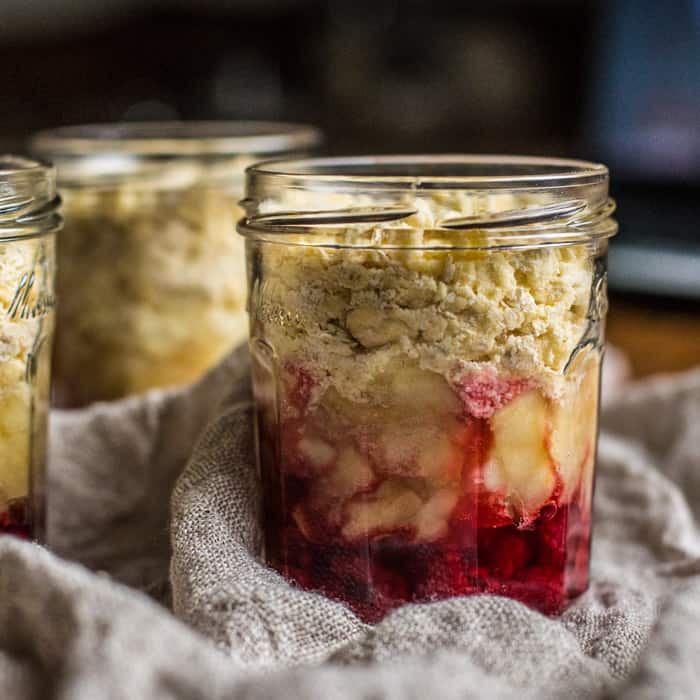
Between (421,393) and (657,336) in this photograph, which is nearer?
(421,393)

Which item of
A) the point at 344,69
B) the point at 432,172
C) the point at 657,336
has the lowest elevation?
the point at 657,336

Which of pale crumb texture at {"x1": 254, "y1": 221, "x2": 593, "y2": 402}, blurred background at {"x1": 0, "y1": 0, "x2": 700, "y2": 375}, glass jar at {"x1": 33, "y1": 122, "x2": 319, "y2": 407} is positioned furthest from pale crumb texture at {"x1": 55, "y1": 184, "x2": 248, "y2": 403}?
blurred background at {"x1": 0, "y1": 0, "x2": 700, "y2": 375}

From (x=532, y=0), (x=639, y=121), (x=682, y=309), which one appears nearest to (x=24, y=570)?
(x=682, y=309)

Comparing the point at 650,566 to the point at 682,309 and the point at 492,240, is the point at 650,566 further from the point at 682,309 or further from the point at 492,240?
the point at 682,309

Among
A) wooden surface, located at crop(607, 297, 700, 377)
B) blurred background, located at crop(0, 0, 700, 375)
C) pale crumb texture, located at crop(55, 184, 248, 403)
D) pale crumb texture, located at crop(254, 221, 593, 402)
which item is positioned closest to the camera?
pale crumb texture, located at crop(254, 221, 593, 402)

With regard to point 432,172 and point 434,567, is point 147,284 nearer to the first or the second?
point 432,172

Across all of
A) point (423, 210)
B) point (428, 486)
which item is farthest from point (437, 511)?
point (423, 210)

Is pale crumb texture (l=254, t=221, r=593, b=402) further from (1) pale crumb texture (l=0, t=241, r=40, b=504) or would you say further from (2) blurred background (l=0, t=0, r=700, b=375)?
(2) blurred background (l=0, t=0, r=700, b=375)

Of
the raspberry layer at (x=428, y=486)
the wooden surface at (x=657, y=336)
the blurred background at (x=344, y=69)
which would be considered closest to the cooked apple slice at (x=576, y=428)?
the raspberry layer at (x=428, y=486)
